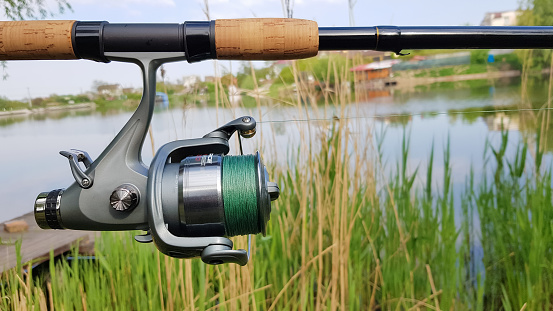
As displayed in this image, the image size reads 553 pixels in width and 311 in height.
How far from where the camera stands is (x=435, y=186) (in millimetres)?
2084

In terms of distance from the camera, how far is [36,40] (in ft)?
2.38

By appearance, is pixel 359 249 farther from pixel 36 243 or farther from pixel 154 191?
pixel 36 243

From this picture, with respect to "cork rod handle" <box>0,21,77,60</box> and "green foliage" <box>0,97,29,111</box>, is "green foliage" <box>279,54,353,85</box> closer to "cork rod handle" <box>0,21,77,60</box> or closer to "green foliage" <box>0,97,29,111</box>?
"cork rod handle" <box>0,21,77,60</box>

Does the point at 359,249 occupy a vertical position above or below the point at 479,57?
below

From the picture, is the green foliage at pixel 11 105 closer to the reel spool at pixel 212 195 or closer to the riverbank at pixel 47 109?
the riverbank at pixel 47 109

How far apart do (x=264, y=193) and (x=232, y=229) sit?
0.24ft

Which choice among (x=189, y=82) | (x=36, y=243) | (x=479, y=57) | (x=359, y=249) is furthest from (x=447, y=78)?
(x=36, y=243)

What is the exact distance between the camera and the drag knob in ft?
2.15

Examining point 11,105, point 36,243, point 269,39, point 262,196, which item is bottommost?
point 36,243

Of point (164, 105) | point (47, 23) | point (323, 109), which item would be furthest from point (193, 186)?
point (164, 105)

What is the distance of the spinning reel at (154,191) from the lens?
663 mm

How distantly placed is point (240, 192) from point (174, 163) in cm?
11

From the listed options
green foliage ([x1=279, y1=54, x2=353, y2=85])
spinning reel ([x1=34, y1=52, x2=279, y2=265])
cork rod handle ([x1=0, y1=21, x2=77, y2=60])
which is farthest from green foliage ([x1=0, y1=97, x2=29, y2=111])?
spinning reel ([x1=34, y1=52, x2=279, y2=265])

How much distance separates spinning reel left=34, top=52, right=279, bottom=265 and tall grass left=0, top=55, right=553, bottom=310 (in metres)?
0.81
